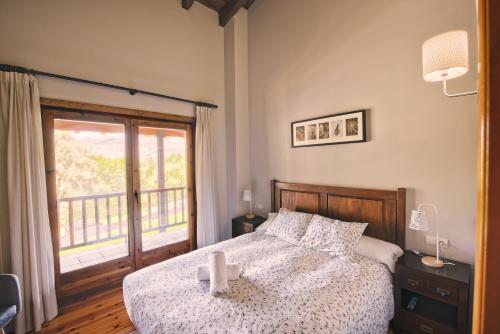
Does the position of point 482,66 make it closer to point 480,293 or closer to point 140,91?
point 480,293

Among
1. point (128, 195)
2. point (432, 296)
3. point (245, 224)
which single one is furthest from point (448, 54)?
point (128, 195)

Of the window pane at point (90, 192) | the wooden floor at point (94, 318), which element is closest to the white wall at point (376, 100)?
the window pane at point (90, 192)

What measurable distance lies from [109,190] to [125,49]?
171cm

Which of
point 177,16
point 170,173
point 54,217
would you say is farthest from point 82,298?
point 177,16

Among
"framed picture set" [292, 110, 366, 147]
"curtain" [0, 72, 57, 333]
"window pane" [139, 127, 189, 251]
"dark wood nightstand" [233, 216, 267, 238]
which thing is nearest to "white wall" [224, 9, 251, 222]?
"dark wood nightstand" [233, 216, 267, 238]

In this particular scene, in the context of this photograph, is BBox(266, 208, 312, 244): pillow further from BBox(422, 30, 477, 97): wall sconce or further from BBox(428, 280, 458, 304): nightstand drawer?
BBox(422, 30, 477, 97): wall sconce

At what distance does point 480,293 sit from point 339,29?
9.59 ft

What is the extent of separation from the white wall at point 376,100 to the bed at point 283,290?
319 mm

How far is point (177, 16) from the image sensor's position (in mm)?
3188

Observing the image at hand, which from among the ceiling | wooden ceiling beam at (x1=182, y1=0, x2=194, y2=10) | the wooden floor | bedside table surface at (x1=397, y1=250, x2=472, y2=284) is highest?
the ceiling

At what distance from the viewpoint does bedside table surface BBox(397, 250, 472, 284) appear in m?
1.67

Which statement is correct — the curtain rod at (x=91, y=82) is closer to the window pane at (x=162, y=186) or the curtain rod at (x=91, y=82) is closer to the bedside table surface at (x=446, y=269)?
the window pane at (x=162, y=186)

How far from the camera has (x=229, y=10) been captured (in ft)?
11.3

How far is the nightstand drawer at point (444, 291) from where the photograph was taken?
64.9 inches
